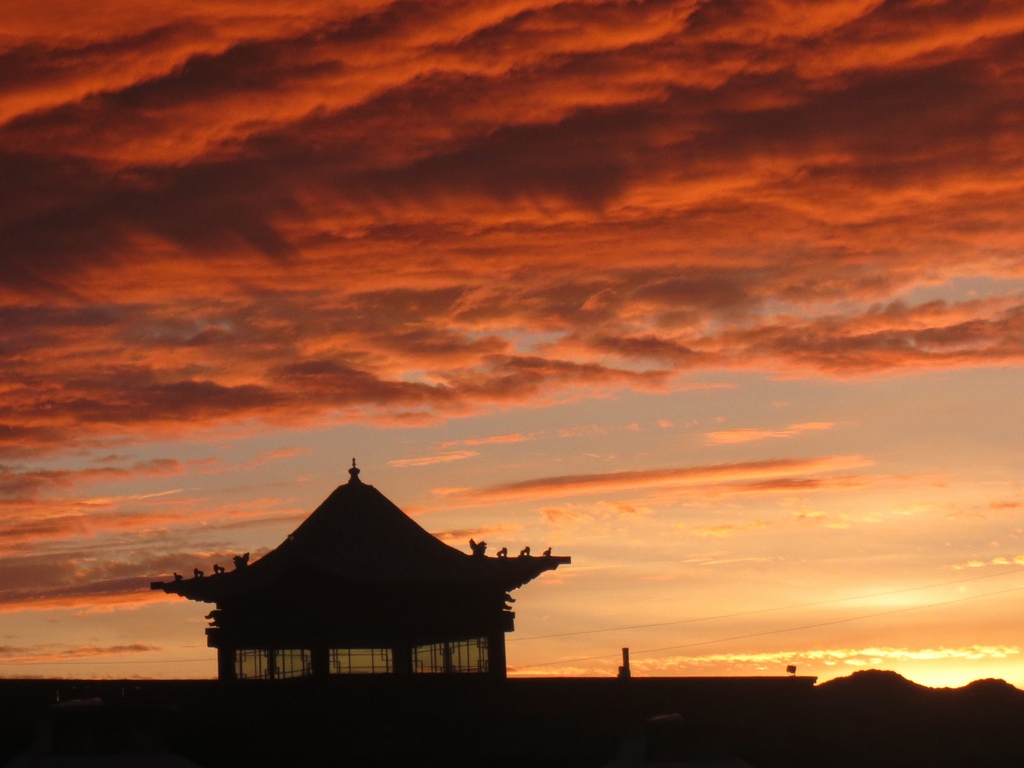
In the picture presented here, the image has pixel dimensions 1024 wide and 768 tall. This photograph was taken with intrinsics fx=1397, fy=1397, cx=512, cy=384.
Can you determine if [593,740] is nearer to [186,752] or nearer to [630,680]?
[630,680]

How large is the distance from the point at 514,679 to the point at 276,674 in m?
7.96

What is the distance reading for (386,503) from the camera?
121 ft

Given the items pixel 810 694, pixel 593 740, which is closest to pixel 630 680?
pixel 593 740

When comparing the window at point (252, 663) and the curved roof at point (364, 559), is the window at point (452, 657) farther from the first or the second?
the window at point (252, 663)

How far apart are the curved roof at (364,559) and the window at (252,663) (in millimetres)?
1466

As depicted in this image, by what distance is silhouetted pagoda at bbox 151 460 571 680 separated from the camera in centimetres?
3309

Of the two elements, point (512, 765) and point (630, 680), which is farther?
point (630, 680)

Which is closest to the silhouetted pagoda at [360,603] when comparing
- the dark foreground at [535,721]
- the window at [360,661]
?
the window at [360,661]

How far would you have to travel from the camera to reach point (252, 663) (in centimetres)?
3372

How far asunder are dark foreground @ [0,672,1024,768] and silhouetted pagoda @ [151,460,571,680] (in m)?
3.50

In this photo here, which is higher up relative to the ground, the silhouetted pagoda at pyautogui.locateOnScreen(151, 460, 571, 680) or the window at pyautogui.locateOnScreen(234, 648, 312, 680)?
the silhouetted pagoda at pyautogui.locateOnScreen(151, 460, 571, 680)

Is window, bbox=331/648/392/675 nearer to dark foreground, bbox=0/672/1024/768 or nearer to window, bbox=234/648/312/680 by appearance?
window, bbox=234/648/312/680

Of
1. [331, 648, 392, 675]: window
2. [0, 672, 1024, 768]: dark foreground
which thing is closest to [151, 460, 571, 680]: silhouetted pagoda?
[331, 648, 392, 675]: window

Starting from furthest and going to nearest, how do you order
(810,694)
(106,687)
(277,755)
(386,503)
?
(386,503)
(810,694)
(106,687)
(277,755)
